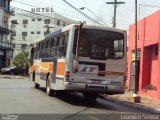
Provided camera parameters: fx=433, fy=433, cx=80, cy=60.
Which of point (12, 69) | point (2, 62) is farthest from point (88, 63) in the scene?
point (2, 62)

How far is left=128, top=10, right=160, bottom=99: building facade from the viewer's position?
2792 cm

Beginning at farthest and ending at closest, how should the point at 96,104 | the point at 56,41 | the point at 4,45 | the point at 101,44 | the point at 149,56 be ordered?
the point at 4,45
the point at 149,56
the point at 56,41
the point at 96,104
the point at 101,44

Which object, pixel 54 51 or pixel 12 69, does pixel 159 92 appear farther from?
pixel 12 69

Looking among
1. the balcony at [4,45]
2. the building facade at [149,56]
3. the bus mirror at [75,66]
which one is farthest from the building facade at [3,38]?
the bus mirror at [75,66]

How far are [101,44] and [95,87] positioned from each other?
1.87 metres

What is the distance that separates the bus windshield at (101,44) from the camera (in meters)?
18.2

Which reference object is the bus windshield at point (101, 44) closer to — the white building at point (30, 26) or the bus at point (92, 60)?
the bus at point (92, 60)

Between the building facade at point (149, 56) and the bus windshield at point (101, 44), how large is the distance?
8732mm

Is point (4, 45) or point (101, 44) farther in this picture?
point (4, 45)

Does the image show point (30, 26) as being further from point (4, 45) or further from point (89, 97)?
point (89, 97)

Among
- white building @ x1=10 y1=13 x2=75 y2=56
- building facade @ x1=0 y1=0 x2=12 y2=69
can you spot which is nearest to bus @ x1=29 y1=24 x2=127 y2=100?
building facade @ x1=0 y1=0 x2=12 y2=69

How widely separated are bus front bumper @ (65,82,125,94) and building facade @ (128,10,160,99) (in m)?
8.81

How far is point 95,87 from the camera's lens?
18047mm

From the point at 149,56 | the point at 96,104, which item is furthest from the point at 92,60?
the point at 149,56
